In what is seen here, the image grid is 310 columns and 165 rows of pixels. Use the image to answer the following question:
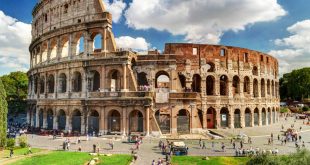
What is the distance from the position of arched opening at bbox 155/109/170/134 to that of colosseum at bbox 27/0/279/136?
0.40ft

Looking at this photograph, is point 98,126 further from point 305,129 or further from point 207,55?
point 305,129

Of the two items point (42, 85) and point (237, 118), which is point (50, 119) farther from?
point (237, 118)

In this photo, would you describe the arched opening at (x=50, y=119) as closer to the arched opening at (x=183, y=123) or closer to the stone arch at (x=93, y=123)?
the stone arch at (x=93, y=123)

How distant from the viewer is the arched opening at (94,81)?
3638 cm

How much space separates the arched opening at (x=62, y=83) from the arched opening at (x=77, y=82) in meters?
2.07

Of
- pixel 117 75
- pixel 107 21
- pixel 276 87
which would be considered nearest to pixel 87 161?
pixel 117 75

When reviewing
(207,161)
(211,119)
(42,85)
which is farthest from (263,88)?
(42,85)

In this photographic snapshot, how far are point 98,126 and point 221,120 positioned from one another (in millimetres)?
16987

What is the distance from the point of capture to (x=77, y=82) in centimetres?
3866

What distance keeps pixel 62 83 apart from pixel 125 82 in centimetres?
1052

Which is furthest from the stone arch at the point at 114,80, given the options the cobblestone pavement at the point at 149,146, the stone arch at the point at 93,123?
the cobblestone pavement at the point at 149,146

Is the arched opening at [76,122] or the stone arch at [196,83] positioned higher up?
the stone arch at [196,83]

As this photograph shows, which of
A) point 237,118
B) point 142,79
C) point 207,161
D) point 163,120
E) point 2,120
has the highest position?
point 142,79

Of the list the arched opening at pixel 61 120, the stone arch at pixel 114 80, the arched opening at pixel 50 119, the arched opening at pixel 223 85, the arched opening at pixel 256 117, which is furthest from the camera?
the arched opening at pixel 256 117
